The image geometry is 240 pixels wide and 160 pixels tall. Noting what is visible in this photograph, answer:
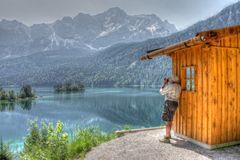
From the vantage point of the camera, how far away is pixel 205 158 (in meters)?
5.78

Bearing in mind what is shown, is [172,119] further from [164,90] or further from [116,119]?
[116,119]

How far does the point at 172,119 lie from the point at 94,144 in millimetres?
2707

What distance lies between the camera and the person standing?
709cm

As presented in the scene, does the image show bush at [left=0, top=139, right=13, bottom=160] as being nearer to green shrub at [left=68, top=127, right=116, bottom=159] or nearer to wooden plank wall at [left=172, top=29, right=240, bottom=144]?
green shrub at [left=68, top=127, right=116, bottom=159]

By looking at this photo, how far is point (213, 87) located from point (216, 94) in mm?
193

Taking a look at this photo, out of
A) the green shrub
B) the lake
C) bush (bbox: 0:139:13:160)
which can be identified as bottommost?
the lake

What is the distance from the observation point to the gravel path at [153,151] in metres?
6.00

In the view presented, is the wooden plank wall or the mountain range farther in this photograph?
the mountain range

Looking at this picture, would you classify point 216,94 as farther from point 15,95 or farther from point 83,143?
point 15,95

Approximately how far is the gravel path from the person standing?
465 mm

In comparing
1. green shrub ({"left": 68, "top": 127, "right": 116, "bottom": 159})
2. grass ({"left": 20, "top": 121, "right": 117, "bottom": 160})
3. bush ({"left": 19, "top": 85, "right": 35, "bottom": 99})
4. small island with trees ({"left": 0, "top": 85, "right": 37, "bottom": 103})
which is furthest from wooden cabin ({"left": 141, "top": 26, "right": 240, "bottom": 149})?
bush ({"left": 19, "top": 85, "right": 35, "bottom": 99})

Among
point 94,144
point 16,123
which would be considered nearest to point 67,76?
point 16,123

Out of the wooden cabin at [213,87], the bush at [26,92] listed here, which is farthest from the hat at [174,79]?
the bush at [26,92]

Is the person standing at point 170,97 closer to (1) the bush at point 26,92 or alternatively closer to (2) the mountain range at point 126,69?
(1) the bush at point 26,92
